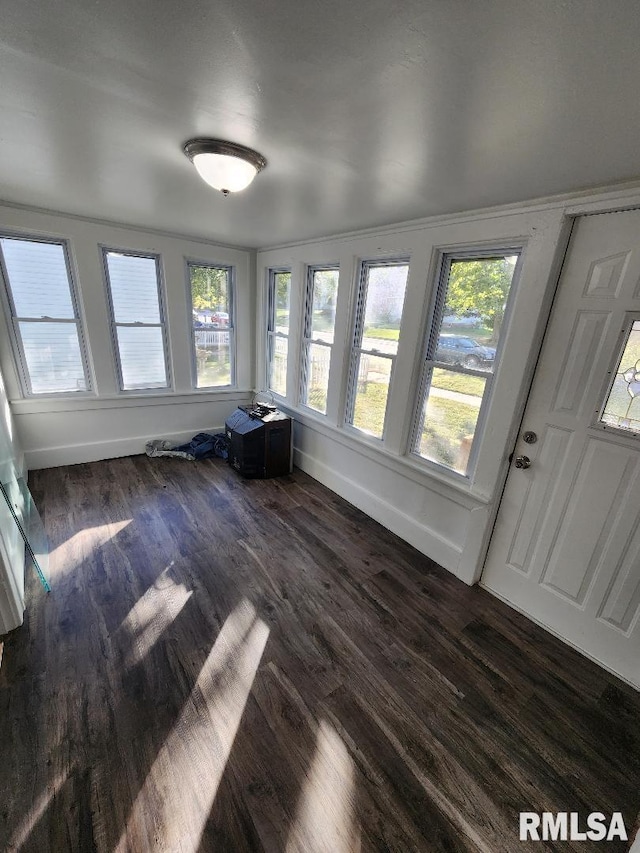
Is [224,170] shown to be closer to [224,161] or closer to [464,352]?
[224,161]

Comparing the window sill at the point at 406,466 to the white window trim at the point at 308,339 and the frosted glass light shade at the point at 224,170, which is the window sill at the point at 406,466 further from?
the frosted glass light shade at the point at 224,170

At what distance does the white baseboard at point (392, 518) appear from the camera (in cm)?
239

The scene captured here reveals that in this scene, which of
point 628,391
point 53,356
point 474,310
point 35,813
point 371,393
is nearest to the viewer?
point 35,813

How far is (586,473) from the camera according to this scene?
176 centimetres

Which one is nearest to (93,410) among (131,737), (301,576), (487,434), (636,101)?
(301,576)

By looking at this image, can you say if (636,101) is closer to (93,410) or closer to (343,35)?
(343,35)

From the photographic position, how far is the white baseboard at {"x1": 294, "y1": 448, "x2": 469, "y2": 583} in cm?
239

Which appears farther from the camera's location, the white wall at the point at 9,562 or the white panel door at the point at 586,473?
the white wall at the point at 9,562

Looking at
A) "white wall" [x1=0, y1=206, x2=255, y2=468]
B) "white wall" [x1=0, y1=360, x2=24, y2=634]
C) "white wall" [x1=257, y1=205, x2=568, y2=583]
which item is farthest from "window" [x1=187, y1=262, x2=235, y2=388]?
"white wall" [x1=0, y1=360, x2=24, y2=634]

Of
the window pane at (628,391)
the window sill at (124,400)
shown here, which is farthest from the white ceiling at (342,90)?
the window sill at (124,400)

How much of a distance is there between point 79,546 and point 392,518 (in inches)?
91.7

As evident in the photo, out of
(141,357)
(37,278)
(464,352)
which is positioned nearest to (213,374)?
(141,357)

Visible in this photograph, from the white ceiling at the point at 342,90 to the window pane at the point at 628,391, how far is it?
0.70m

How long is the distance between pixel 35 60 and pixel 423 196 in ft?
5.37
